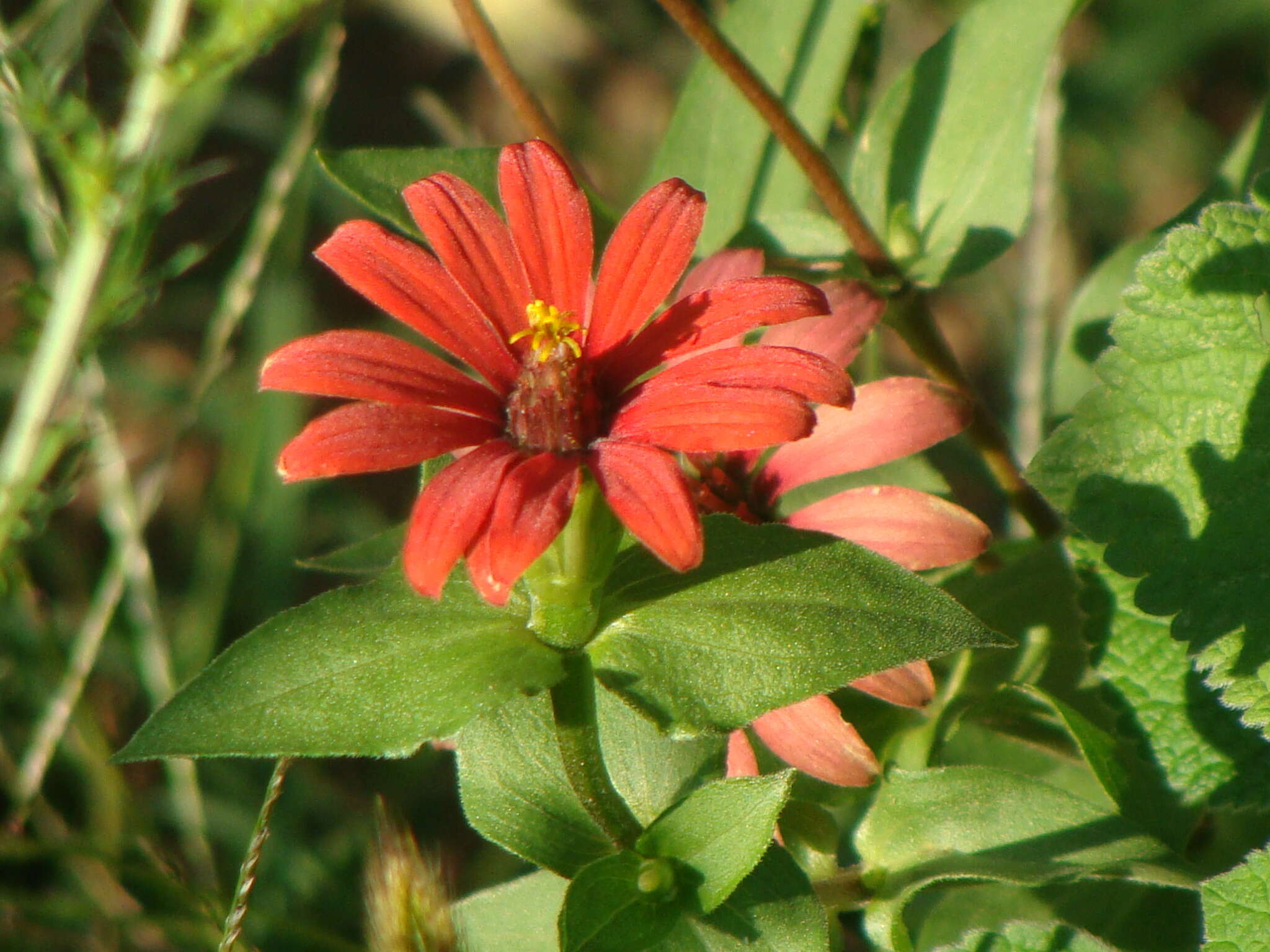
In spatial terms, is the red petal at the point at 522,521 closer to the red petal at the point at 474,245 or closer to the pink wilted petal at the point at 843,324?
the red petal at the point at 474,245

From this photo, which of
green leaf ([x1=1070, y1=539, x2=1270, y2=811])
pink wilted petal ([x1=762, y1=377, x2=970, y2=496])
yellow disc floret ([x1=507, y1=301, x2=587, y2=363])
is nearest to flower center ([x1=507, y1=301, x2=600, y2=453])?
yellow disc floret ([x1=507, y1=301, x2=587, y2=363])

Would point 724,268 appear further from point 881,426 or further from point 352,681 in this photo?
point 352,681

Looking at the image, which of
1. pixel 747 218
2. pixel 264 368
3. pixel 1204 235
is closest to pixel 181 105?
→ pixel 747 218

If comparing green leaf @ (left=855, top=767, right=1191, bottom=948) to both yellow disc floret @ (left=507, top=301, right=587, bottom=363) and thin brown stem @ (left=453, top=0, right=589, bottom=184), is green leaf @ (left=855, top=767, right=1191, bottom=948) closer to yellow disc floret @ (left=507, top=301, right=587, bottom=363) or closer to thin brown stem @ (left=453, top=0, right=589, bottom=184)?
yellow disc floret @ (left=507, top=301, right=587, bottom=363)

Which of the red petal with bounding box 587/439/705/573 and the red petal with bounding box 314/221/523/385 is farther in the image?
the red petal with bounding box 314/221/523/385

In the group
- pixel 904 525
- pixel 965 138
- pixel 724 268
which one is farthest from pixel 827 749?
pixel 965 138

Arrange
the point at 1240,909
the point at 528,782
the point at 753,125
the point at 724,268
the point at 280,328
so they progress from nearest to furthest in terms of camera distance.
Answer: the point at 1240,909, the point at 528,782, the point at 724,268, the point at 753,125, the point at 280,328

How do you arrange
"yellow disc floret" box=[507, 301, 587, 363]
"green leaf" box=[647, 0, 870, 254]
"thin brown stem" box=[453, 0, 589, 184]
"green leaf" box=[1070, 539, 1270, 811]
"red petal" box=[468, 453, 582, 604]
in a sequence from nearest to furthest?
"red petal" box=[468, 453, 582, 604]
"yellow disc floret" box=[507, 301, 587, 363]
"green leaf" box=[1070, 539, 1270, 811]
"thin brown stem" box=[453, 0, 589, 184]
"green leaf" box=[647, 0, 870, 254]
